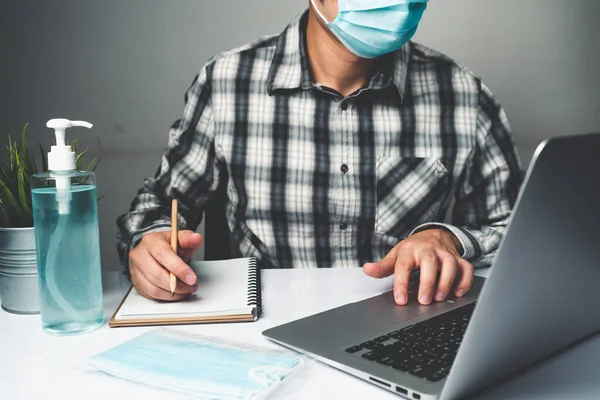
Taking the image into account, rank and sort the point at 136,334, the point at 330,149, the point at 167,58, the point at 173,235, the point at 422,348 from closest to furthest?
the point at 422,348, the point at 136,334, the point at 173,235, the point at 330,149, the point at 167,58

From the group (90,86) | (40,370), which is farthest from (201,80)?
(40,370)

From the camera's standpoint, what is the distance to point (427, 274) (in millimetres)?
800

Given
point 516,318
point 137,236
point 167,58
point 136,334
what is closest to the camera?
point 516,318

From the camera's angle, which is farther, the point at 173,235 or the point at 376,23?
the point at 376,23

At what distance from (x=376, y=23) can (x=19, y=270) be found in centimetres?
74

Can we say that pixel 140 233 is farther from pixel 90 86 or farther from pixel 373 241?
pixel 90 86

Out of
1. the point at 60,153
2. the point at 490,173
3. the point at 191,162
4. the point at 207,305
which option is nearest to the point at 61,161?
the point at 60,153

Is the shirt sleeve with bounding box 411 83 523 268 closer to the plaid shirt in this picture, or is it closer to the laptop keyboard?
the plaid shirt

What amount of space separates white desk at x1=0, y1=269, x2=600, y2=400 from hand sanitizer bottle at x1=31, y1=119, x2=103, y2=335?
0.03m

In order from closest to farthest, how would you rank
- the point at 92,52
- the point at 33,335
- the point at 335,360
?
1. the point at 335,360
2. the point at 33,335
3. the point at 92,52

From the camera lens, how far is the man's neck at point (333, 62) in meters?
1.23

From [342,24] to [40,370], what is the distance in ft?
2.64

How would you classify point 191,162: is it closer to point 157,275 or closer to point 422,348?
point 157,275

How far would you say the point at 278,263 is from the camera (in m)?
1.30
